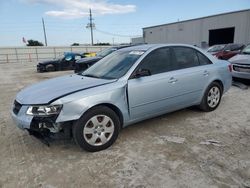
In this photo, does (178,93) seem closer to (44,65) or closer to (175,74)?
(175,74)

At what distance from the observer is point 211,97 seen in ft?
16.3

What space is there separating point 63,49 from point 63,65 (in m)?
20.2

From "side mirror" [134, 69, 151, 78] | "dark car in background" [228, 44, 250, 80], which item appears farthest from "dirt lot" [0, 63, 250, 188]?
"dark car in background" [228, 44, 250, 80]

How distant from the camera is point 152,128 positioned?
422 cm

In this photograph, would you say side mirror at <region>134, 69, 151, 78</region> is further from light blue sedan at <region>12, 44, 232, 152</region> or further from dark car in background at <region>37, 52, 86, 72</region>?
dark car in background at <region>37, 52, 86, 72</region>

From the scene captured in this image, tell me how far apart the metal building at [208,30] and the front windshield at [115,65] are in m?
20.4

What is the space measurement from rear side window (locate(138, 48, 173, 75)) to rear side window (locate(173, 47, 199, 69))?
21 centimetres

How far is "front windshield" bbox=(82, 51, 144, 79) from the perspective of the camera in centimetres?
384

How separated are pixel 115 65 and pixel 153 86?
79cm

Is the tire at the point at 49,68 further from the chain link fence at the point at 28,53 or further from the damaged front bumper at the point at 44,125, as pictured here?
the chain link fence at the point at 28,53

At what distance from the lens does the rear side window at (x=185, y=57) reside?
439 cm

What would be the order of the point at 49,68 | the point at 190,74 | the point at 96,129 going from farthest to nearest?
the point at 49,68 < the point at 190,74 < the point at 96,129

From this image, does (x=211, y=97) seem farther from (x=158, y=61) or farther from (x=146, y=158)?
(x=146, y=158)

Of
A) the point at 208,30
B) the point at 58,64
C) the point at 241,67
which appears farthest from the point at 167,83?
the point at 208,30
